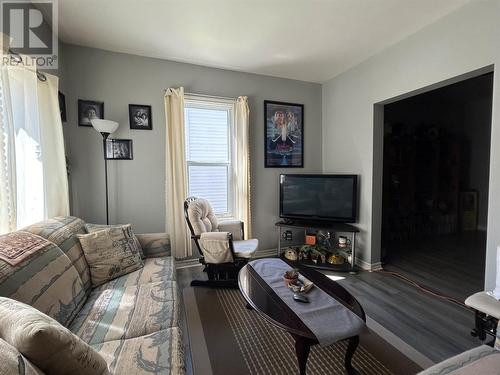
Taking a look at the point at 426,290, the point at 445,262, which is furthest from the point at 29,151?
the point at 445,262

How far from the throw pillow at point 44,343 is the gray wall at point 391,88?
9.08 feet

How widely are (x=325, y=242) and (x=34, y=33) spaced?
4.00 meters

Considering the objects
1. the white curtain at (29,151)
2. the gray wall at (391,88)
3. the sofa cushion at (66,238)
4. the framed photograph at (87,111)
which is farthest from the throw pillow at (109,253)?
the gray wall at (391,88)

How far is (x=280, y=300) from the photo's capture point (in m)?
1.59

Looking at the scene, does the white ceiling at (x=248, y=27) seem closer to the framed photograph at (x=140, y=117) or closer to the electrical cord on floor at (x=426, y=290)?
the framed photograph at (x=140, y=117)

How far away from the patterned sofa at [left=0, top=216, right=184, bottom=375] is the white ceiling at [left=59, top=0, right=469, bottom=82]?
1.91 meters

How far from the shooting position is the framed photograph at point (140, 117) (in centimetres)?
291

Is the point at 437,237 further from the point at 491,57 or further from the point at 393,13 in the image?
the point at 393,13

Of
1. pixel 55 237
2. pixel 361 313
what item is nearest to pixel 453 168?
pixel 361 313

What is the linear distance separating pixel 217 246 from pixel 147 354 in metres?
1.42

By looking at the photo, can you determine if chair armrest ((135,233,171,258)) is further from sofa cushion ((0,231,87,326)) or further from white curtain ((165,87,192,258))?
sofa cushion ((0,231,87,326))

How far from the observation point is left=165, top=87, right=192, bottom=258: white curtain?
9.82ft

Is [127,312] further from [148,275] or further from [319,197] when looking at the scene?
[319,197]

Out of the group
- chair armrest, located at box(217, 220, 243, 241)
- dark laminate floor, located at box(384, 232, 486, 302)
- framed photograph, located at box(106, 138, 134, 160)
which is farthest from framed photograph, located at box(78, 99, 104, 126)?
dark laminate floor, located at box(384, 232, 486, 302)
